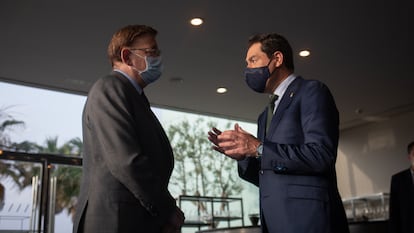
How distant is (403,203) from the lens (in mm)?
4750

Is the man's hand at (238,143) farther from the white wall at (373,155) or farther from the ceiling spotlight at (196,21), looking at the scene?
the white wall at (373,155)

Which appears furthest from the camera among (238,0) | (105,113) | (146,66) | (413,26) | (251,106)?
(251,106)

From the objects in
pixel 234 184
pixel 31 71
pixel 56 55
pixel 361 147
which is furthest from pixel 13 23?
pixel 361 147

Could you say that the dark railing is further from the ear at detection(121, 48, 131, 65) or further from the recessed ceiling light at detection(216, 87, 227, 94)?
the ear at detection(121, 48, 131, 65)

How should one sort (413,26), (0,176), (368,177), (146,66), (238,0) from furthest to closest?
(368,177) → (0,176) → (413,26) → (238,0) → (146,66)

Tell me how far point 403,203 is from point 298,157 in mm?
3465

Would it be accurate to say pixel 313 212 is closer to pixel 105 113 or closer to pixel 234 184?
pixel 105 113

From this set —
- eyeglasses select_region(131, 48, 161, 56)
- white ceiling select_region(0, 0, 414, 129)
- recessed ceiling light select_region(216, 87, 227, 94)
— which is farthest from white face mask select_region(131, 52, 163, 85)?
recessed ceiling light select_region(216, 87, 227, 94)

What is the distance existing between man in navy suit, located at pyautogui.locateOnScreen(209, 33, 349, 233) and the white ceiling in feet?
9.73

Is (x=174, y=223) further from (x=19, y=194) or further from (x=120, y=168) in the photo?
(x=19, y=194)

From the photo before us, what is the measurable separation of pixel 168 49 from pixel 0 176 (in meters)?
2.49

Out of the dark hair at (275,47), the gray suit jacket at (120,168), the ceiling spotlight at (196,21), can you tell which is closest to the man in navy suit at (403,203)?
the ceiling spotlight at (196,21)

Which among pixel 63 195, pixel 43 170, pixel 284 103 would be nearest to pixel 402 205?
pixel 284 103

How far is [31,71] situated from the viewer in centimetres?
610
